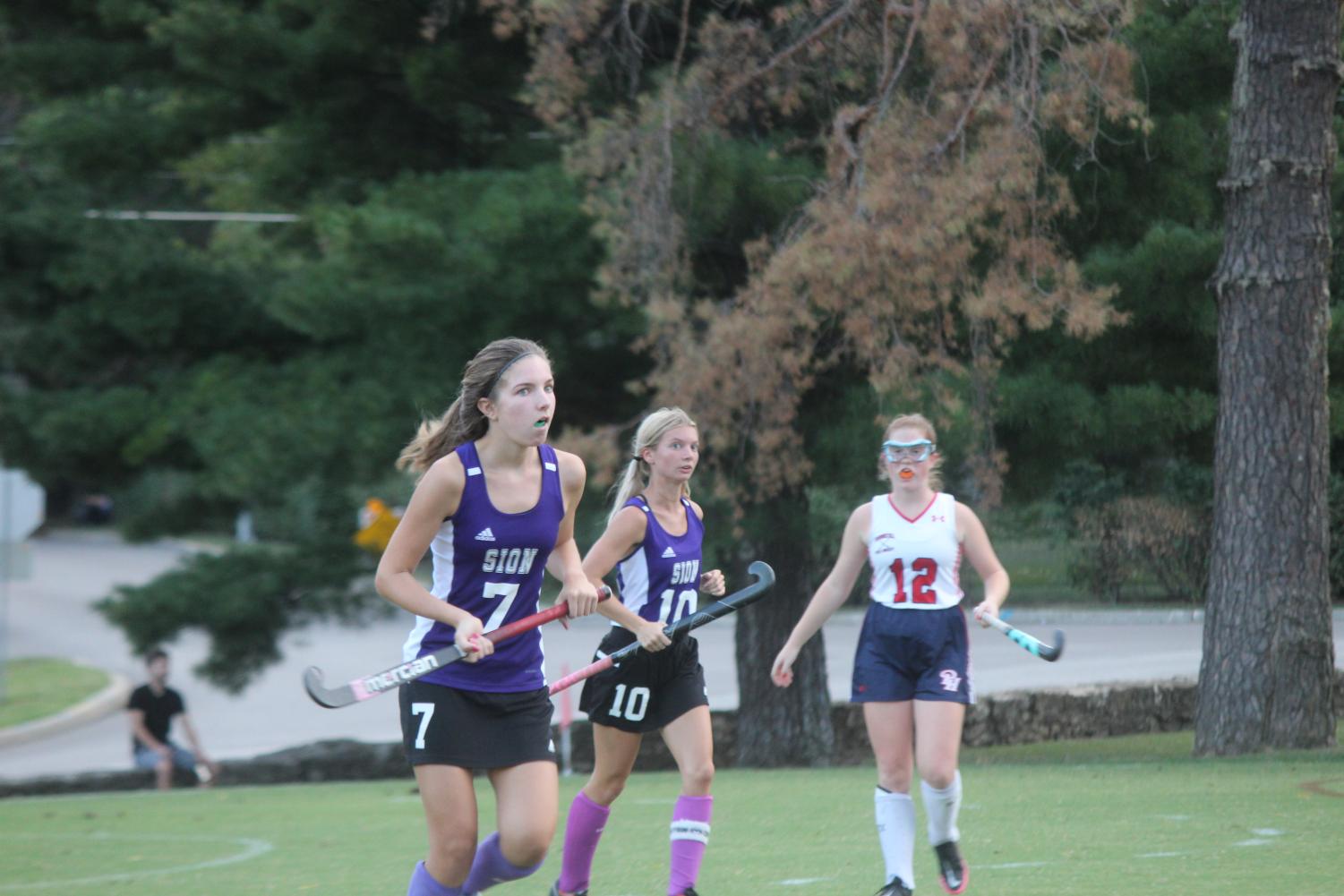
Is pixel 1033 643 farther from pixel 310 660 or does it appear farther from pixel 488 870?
pixel 310 660

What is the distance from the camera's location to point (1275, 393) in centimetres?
1241

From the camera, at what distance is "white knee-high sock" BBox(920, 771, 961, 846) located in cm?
652

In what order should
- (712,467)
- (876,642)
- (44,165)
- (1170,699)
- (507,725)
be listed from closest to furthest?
(507,725) < (876,642) < (712,467) < (1170,699) < (44,165)

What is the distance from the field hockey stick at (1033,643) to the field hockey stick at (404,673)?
1.85 metres

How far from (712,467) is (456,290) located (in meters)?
2.71

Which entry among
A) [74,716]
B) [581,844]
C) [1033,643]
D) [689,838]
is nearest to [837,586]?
[1033,643]

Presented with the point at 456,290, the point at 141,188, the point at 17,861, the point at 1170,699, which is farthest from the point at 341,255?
the point at 1170,699

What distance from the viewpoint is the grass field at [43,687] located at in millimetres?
28828

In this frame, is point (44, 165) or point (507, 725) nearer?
point (507, 725)

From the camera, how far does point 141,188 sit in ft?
60.5

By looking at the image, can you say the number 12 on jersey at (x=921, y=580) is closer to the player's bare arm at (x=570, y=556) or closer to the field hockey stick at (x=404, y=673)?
the player's bare arm at (x=570, y=556)

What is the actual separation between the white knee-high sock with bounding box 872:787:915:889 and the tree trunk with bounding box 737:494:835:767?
9.35 m

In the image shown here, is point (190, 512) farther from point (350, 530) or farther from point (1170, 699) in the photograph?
point (1170, 699)

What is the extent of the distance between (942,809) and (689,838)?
3.09 feet
